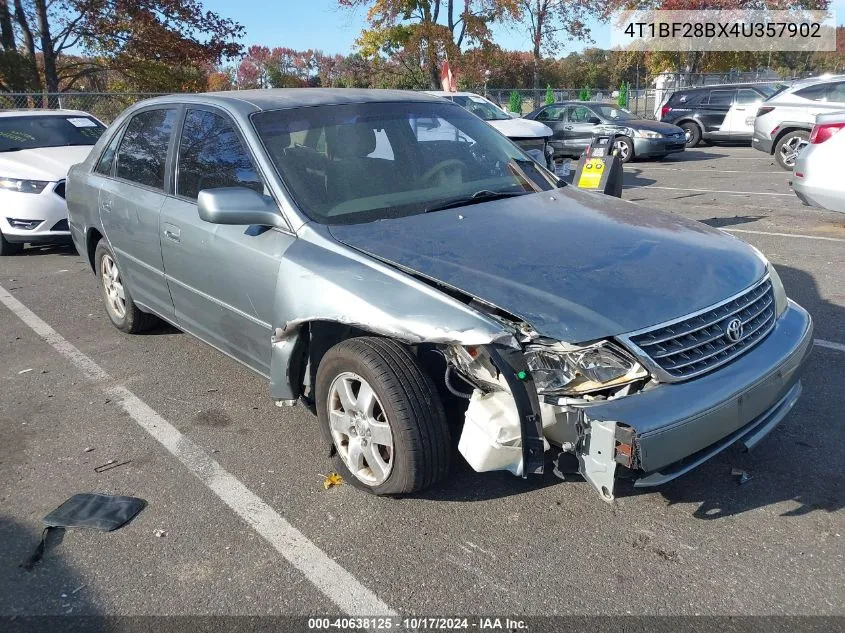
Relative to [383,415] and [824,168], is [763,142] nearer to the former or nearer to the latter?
[824,168]

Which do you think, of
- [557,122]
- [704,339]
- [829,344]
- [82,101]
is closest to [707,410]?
[704,339]

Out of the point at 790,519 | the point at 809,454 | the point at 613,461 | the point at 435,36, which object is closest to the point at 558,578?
the point at 613,461

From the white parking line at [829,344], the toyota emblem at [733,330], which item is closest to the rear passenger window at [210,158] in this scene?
the toyota emblem at [733,330]

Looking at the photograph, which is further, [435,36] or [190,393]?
[435,36]

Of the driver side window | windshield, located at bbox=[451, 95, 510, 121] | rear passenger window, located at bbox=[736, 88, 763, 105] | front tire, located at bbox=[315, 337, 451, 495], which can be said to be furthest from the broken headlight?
A: rear passenger window, located at bbox=[736, 88, 763, 105]

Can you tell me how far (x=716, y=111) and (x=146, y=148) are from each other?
58.8 ft

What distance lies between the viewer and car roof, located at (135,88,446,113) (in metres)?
4.02

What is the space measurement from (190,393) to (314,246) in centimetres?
171

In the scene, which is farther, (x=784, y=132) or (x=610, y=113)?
(x=610, y=113)

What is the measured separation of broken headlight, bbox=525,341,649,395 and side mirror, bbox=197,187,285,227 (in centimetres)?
148

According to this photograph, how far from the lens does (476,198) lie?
12.7 ft

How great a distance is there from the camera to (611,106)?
17875 millimetres

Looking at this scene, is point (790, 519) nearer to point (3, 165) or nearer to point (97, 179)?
point (97, 179)

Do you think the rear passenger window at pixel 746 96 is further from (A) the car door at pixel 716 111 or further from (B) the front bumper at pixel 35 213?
(B) the front bumper at pixel 35 213
